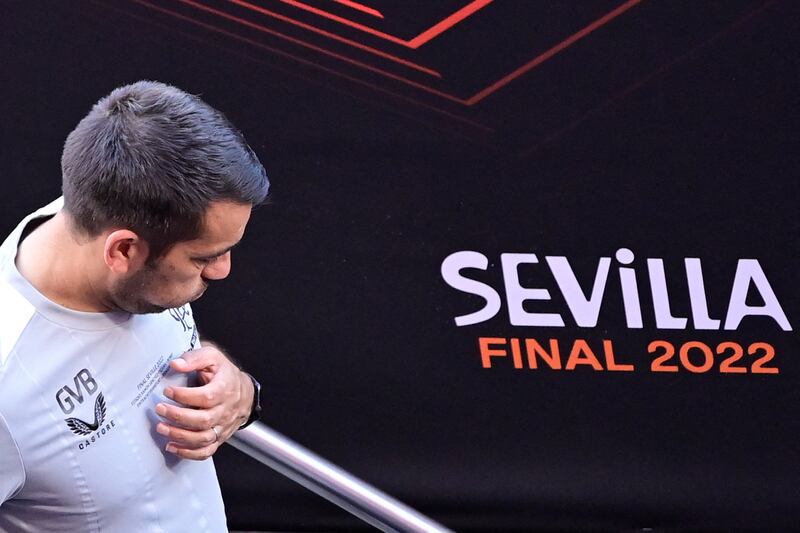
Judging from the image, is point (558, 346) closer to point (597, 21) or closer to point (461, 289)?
point (461, 289)

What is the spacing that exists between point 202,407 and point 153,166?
34 centimetres

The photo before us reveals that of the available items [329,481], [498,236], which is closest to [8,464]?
[329,481]

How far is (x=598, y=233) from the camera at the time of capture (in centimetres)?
210

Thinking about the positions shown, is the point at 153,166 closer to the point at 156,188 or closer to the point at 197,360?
the point at 156,188

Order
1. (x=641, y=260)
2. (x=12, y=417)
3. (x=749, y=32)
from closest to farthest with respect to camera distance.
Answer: (x=12, y=417) < (x=749, y=32) < (x=641, y=260)

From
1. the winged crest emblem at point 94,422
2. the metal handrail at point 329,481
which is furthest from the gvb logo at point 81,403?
the metal handrail at point 329,481

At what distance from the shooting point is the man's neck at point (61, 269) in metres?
1.07

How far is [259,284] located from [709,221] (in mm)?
1038

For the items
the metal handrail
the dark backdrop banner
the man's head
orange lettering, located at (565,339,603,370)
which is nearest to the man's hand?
the man's head

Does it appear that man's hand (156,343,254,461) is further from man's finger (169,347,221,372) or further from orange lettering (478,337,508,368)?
orange lettering (478,337,508,368)

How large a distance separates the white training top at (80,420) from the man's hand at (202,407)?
4cm

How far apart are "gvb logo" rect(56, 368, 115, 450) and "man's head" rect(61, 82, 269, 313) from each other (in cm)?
10

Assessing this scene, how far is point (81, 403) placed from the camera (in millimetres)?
1071

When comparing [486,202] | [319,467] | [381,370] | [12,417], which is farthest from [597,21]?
[12,417]
